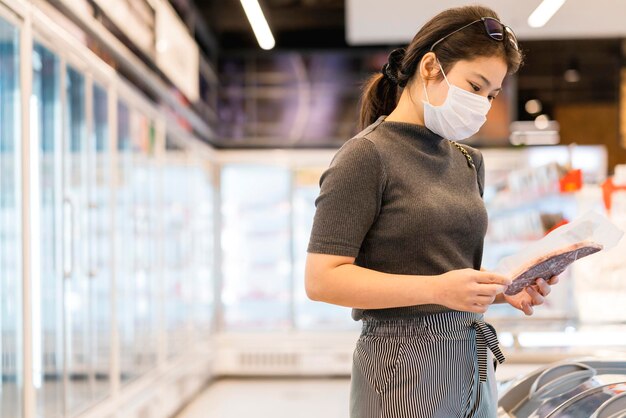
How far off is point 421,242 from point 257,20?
3.90 metres

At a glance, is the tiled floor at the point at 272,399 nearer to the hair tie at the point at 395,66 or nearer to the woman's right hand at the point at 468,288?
the hair tie at the point at 395,66

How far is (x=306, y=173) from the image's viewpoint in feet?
28.5

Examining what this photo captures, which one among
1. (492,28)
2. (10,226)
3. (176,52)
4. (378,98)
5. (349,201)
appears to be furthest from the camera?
(176,52)

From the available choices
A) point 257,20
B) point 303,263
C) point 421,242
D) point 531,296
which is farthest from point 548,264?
point 303,263

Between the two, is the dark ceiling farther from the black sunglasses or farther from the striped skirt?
the striped skirt

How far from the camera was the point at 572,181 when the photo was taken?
4.00 meters

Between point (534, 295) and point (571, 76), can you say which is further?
point (571, 76)

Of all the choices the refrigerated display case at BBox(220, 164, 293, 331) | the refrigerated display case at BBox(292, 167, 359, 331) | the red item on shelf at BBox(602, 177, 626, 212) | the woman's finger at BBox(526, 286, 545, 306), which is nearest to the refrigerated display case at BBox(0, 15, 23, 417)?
the woman's finger at BBox(526, 286, 545, 306)

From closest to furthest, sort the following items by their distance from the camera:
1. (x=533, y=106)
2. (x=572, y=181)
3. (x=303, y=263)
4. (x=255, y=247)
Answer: (x=572, y=181)
(x=303, y=263)
(x=255, y=247)
(x=533, y=106)

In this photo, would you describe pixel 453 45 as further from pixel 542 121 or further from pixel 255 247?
pixel 542 121

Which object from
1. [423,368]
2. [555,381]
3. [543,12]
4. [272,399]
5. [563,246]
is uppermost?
[543,12]

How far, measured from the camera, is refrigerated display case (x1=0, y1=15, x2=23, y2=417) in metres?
3.08

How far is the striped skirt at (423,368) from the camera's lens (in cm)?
132

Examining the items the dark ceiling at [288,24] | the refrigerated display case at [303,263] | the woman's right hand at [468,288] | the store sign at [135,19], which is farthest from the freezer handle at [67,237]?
the refrigerated display case at [303,263]
